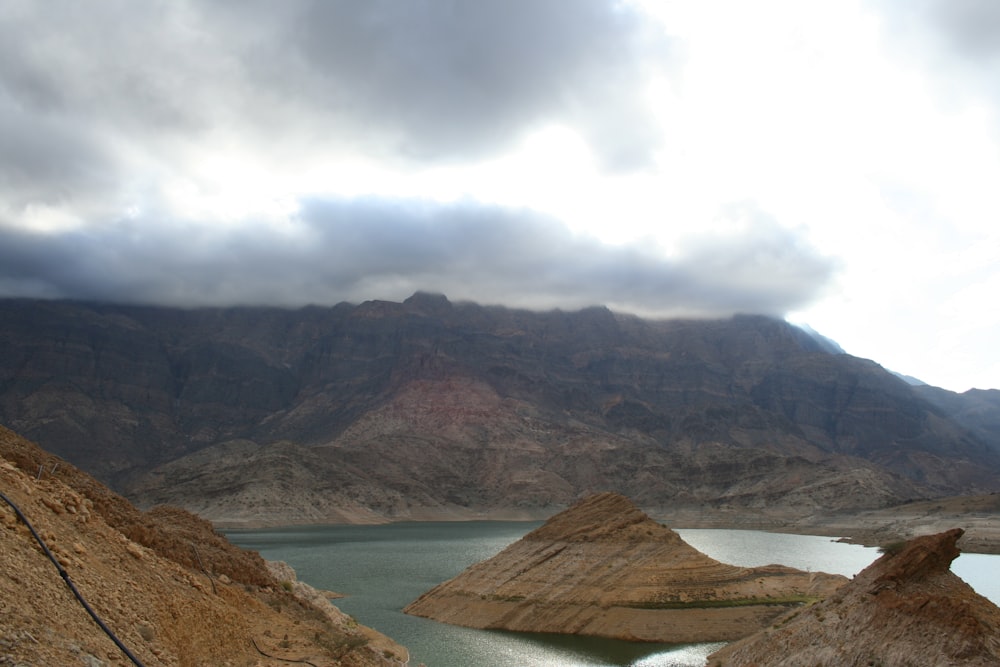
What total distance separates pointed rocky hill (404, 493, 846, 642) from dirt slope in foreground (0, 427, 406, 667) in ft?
94.1

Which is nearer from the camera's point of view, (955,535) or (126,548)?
(126,548)

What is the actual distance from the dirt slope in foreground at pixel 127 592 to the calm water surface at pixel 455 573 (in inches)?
793

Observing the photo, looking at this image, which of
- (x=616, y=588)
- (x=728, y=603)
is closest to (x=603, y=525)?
(x=616, y=588)

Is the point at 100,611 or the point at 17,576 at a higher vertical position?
the point at 17,576

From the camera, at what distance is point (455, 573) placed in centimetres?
10088

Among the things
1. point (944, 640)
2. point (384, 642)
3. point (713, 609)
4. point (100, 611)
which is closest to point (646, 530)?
point (713, 609)

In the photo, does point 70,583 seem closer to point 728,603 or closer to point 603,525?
point 728,603

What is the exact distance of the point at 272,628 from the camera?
106 ft

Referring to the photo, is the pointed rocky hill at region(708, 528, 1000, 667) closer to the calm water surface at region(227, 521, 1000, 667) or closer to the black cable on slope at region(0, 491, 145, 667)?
the calm water surface at region(227, 521, 1000, 667)

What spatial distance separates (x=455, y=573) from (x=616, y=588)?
41.6 metres

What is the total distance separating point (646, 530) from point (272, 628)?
4491 cm

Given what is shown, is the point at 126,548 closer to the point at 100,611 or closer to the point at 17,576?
the point at 100,611

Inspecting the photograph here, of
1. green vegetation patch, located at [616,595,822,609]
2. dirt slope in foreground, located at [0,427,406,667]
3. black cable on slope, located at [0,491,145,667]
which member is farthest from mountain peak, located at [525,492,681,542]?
black cable on slope, located at [0,491,145,667]

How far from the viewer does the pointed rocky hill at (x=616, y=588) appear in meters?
59.1
